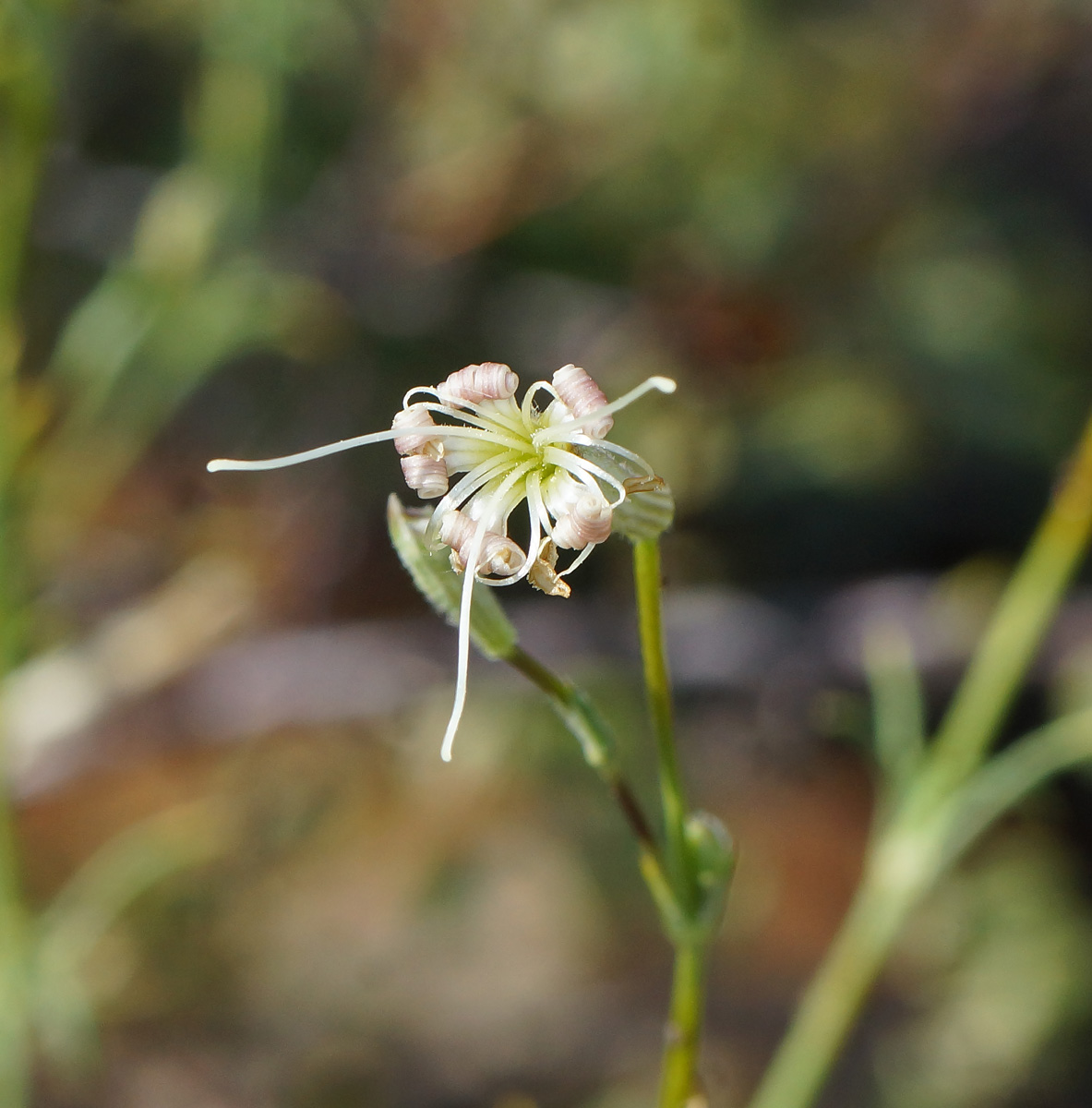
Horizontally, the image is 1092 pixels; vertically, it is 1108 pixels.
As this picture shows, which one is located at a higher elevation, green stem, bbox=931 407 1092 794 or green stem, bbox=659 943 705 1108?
green stem, bbox=931 407 1092 794

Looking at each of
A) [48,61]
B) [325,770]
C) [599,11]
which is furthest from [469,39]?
[325,770]

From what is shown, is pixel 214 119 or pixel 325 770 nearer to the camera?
pixel 214 119

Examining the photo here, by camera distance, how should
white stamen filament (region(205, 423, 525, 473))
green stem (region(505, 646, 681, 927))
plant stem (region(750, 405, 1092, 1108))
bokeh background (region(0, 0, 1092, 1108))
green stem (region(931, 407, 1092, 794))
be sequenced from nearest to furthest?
white stamen filament (region(205, 423, 525, 473)) < green stem (region(505, 646, 681, 927)) < plant stem (region(750, 405, 1092, 1108)) < green stem (region(931, 407, 1092, 794)) < bokeh background (region(0, 0, 1092, 1108))

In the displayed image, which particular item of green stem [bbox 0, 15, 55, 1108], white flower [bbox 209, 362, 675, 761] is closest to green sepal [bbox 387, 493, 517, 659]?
white flower [bbox 209, 362, 675, 761]

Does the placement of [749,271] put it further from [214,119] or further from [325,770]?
[325,770]

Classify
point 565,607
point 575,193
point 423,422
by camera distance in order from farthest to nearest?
point 575,193 → point 565,607 → point 423,422

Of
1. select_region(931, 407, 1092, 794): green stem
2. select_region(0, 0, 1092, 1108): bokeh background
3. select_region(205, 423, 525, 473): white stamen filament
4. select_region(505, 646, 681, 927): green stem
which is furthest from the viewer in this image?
select_region(0, 0, 1092, 1108): bokeh background

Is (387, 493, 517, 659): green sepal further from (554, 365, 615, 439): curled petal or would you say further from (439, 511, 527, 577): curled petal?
(554, 365, 615, 439): curled petal

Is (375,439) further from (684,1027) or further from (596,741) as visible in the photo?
(684,1027)
